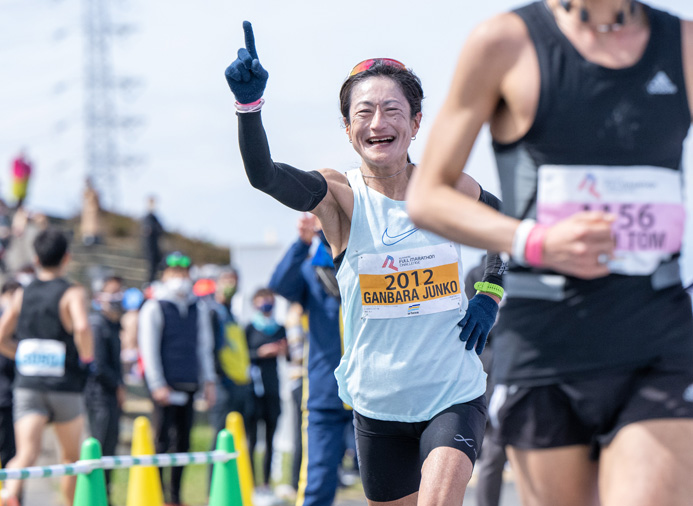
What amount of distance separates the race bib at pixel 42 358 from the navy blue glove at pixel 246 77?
4227 millimetres

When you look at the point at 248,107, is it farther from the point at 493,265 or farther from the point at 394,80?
the point at 493,265

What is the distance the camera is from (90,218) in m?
29.0

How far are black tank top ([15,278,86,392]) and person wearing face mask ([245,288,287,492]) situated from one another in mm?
3271

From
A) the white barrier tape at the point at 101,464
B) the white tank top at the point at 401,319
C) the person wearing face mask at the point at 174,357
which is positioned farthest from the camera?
the person wearing face mask at the point at 174,357

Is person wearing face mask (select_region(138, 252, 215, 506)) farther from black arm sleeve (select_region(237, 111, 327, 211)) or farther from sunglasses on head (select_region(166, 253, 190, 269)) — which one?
black arm sleeve (select_region(237, 111, 327, 211))

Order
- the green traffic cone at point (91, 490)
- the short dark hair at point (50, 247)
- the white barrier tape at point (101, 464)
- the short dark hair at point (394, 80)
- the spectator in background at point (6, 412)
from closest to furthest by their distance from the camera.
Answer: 1. the short dark hair at point (394, 80)
2. the white barrier tape at point (101, 464)
3. the green traffic cone at point (91, 490)
4. the short dark hair at point (50, 247)
5. the spectator in background at point (6, 412)

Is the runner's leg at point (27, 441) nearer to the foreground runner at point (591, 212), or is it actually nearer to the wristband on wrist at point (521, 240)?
the foreground runner at point (591, 212)

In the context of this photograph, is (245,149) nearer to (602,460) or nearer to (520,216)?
(520,216)

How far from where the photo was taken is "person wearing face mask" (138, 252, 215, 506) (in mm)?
8133

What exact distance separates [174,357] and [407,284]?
505 cm

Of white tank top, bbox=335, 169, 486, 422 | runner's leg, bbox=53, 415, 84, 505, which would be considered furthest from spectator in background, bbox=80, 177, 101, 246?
white tank top, bbox=335, 169, 486, 422

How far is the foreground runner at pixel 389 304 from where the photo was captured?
→ 352 centimetres

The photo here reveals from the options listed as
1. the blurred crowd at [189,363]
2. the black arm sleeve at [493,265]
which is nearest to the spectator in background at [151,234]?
the blurred crowd at [189,363]

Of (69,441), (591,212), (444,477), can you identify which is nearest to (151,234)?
(69,441)
